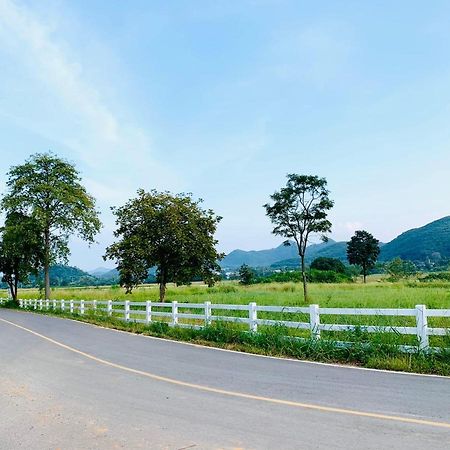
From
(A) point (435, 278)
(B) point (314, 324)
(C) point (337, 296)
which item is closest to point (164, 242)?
(C) point (337, 296)

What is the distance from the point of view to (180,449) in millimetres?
4895

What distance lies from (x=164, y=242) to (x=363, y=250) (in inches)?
2904

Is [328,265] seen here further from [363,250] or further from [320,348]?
[320,348]

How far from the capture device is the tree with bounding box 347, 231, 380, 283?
95688mm

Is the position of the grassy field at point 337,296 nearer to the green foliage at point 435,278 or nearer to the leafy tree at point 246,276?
the green foliage at point 435,278

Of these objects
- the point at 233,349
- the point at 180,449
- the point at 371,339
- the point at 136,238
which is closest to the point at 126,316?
the point at 136,238

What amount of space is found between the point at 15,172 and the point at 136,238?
22.4m

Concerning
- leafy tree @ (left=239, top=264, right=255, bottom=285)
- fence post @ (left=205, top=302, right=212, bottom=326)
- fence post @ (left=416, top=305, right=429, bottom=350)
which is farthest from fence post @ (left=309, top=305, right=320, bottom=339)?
leafy tree @ (left=239, top=264, right=255, bottom=285)

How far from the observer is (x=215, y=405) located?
6.67m

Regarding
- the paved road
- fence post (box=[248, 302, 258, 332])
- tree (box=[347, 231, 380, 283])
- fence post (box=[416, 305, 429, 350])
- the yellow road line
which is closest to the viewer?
the paved road

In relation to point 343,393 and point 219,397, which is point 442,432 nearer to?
point 343,393

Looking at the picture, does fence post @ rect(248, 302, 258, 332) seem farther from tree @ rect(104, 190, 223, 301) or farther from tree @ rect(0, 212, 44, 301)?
tree @ rect(0, 212, 44, 301)

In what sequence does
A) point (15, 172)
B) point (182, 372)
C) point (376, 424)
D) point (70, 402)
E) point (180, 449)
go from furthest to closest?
1. point (15, 172)
2. point (182, 372)
3. point (70, 402)
4. point (376, 424)
5. point (180, 449)

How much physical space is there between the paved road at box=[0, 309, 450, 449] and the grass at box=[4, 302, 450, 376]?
0.67m
